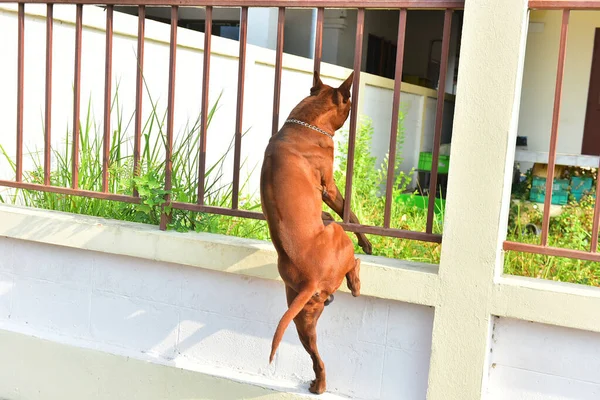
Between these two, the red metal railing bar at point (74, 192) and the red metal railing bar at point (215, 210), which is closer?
the red metal railing bar at point (215, 210)

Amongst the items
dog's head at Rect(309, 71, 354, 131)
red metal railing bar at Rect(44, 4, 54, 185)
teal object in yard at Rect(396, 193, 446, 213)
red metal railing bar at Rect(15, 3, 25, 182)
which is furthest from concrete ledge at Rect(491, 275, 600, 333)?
teal object in yard at Rect(396, 193, 446, 213)

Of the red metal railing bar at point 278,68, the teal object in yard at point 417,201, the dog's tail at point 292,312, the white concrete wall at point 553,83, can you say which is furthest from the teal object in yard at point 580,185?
the dog's tail at point 292,312

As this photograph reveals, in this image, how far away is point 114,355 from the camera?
4.30 metres

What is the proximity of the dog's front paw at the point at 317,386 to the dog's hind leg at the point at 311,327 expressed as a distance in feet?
0.08

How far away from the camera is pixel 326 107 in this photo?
11.6 feet

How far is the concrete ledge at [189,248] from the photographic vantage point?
3580mm

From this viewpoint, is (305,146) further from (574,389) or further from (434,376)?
(574,389)

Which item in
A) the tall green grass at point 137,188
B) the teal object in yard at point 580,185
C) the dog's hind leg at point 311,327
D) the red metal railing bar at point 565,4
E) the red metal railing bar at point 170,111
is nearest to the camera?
the red metal railing bar at point 565,4

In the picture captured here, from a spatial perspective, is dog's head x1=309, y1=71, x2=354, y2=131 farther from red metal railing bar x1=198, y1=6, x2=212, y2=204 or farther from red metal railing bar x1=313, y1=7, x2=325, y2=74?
red metal railing bar x1=198, y1=6, x2=212, y2=204

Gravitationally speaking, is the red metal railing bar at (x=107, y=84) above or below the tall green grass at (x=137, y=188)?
above

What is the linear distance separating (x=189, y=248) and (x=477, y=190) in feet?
4.95

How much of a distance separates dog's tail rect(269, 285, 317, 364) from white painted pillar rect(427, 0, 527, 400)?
2.08 feet

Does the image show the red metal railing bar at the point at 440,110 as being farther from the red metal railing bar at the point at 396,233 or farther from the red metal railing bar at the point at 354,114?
the red metal railing bar at the point at 354,114

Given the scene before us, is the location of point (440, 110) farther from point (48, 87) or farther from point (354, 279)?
point (48, 87)
